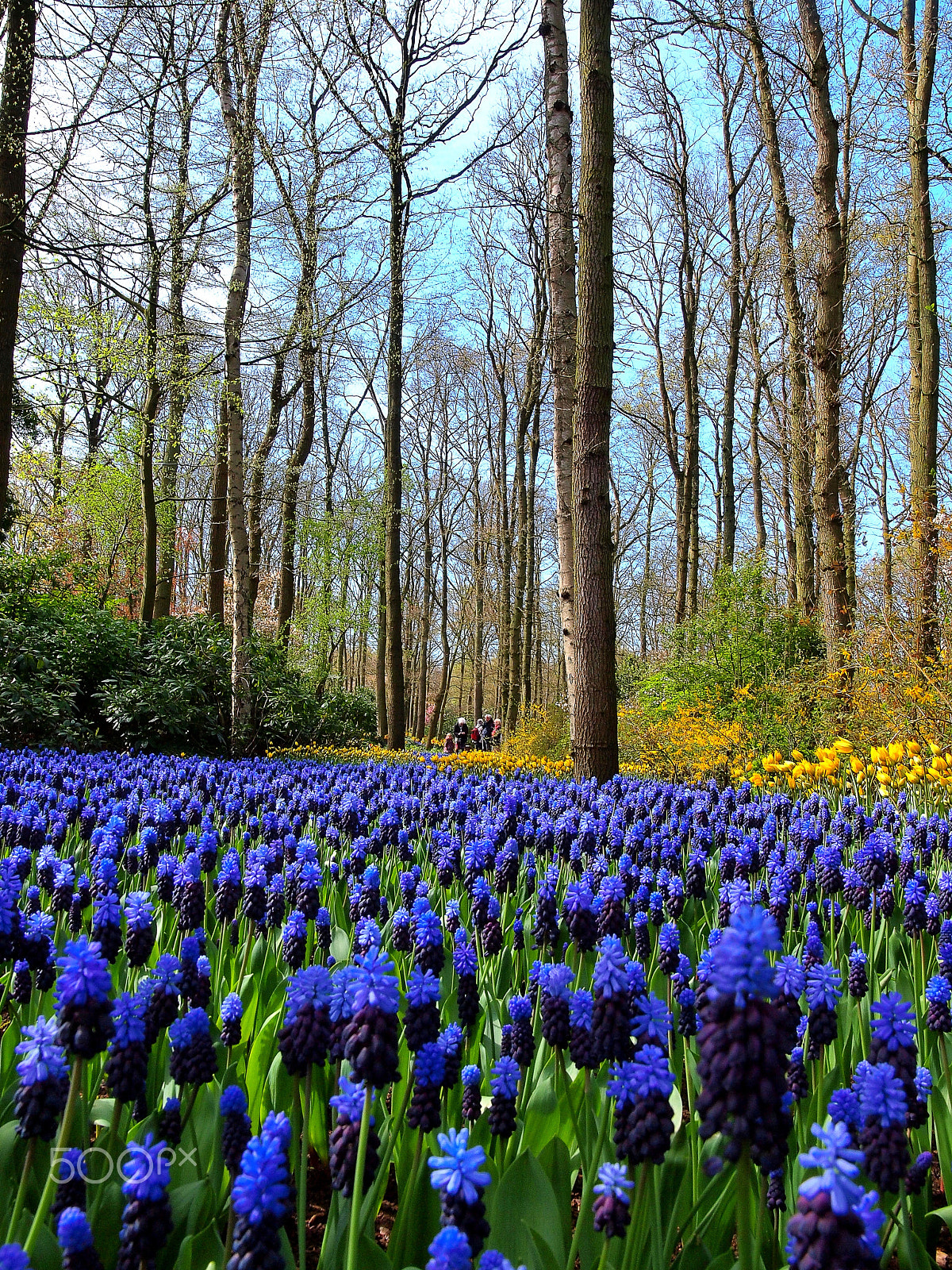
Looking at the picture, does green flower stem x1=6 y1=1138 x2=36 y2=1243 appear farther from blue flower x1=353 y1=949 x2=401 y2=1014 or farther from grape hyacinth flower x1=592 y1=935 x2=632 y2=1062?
grape hyacinth flower x1=592 y1=935 x2=632 y2=1062

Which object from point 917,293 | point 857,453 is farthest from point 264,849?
point 857,453

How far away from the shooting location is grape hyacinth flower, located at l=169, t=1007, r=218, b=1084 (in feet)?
5.13

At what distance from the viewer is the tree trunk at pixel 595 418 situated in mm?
7266

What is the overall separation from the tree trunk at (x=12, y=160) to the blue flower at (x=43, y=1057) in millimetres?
9132

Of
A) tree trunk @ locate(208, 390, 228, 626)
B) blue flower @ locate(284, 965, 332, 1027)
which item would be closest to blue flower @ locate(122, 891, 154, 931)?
blue flower @ locate(284, 965, 332, 1027)

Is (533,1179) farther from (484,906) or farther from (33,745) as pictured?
(33,745)

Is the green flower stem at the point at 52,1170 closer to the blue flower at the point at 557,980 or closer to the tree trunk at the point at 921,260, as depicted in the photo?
the blue flower at the point at 557,980

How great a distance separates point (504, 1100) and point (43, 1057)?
77 centimetres

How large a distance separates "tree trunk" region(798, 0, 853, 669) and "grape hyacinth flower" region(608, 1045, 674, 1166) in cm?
1032

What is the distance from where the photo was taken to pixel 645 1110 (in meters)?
1.23

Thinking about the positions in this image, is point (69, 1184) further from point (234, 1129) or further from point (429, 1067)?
point (429, 1067)

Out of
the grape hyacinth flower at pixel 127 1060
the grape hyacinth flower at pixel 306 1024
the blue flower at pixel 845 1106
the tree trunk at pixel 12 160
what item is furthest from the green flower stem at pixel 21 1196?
the tree trunk at pixel 12 160

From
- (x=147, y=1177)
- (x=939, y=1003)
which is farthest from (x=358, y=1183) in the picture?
(x=939, y=1003)

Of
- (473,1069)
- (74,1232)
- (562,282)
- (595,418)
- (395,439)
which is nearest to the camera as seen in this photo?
(74,1232)
